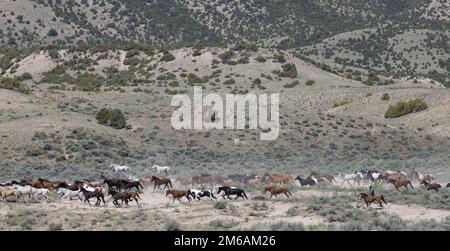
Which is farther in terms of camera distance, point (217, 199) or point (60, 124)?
point (60, 124)

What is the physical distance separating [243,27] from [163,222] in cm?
13707

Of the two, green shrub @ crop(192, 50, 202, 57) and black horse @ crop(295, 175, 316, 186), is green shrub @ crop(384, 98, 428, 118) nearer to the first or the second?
black horse @ crop(295, 175, 316, 186)

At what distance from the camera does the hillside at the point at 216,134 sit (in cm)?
4012

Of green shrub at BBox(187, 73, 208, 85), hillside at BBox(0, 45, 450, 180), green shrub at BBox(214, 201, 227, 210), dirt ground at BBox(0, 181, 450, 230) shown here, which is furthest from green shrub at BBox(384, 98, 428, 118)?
green shrub at BBox(214, 201, 227, 210)

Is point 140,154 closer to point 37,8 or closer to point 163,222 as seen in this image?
Result: point 163,222

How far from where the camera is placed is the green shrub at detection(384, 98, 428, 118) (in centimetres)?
6488

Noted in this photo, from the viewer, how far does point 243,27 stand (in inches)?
6078

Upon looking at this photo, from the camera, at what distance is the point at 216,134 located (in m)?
49.7

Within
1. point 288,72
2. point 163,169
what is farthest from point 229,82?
point 163,169

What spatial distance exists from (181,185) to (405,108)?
40.0m

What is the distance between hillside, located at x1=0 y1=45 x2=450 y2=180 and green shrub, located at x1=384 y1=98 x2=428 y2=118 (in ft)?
3.19

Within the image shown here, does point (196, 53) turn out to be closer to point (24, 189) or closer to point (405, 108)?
point (405, 108)

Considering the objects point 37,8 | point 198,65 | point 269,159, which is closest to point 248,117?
point 269,159

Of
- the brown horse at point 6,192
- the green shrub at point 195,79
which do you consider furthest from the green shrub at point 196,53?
the brown horse at point 6,192
